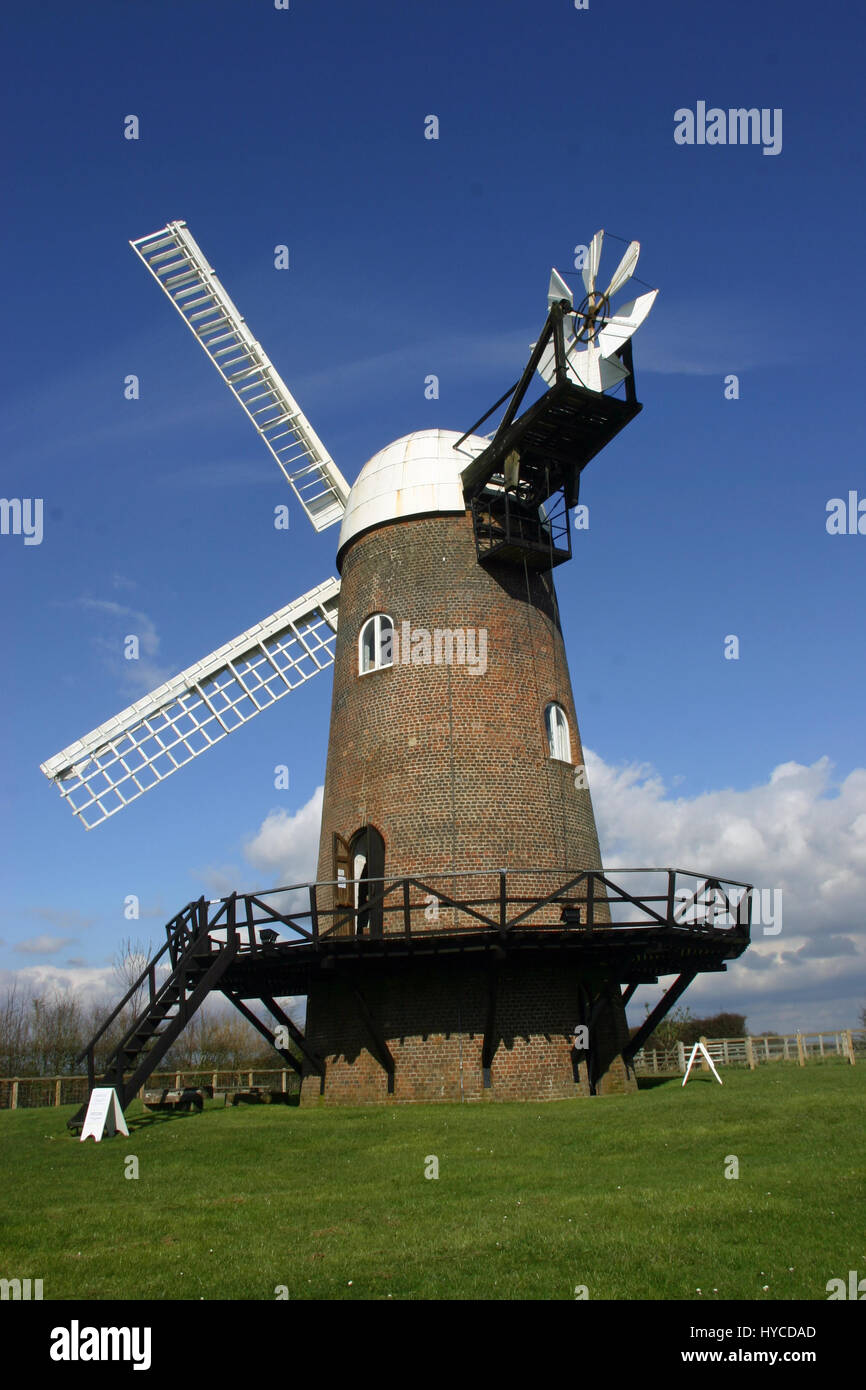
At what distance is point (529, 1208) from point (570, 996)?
25.8ft

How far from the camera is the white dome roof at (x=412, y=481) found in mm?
19750

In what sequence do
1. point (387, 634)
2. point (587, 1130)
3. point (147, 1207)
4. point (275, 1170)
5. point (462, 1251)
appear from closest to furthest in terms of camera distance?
1. point (462, 1251)
2. point (147, 1207)
3. point (275, 1170)
4. point (587, 1130)
5. point (387, 634)

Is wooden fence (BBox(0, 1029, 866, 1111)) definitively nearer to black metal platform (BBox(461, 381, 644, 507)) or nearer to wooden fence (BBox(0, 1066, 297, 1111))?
wooden fence (BBox(0, 1066, 297, 1111))

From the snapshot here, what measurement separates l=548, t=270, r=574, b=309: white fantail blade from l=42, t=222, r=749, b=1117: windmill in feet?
0.12

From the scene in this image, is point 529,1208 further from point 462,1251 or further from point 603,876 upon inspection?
point 603,876

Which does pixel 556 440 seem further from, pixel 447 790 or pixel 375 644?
pixel 447 790

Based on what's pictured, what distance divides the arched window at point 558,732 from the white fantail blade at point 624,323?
20.8 feet

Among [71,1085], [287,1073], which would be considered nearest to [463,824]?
[287,1073]

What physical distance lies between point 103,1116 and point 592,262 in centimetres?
1531

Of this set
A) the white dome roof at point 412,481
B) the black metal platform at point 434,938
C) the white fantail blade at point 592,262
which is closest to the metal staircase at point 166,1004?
the black metal platform at point 434,938

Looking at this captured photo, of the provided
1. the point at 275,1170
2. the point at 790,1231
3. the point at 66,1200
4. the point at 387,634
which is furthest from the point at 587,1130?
the point at 387,634

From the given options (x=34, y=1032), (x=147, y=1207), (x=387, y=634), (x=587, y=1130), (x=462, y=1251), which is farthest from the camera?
(x=34, y=1032)

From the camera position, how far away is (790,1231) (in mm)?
7805

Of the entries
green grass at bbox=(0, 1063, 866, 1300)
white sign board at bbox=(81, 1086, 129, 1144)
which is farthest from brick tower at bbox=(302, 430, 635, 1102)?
white sign board at bbox=(81, 1086, 129, 1144)
